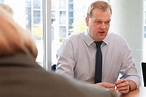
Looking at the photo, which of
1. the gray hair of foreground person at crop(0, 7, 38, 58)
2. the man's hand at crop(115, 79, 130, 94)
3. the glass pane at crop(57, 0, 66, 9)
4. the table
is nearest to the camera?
the gray hair of foreground person at crop(0, 7, 38, 58)

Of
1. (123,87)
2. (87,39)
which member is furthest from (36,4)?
(123,87)

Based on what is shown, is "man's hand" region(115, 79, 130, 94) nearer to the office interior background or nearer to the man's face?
the man's face

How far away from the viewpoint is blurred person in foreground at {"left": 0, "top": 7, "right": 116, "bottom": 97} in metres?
0.60

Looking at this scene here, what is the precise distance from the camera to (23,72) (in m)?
0.62

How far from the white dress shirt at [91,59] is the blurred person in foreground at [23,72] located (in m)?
1.80

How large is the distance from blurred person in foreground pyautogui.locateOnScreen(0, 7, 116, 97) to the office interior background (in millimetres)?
2929

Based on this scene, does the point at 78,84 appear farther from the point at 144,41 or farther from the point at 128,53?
the point at 144,41

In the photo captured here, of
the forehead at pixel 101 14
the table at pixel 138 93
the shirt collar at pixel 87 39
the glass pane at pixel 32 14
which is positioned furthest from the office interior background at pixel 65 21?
the table at pixel 138 93

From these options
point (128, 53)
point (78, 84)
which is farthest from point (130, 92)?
point (78, 84)

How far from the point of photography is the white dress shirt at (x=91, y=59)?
100 inches

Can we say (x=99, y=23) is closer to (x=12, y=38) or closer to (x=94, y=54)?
(x=94, y=54)

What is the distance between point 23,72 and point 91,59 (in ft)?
6.59

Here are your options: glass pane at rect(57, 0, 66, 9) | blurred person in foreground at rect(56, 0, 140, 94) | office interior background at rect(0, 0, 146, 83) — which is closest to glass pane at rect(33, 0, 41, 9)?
office interior background at rect(0, 0, 146, 83)

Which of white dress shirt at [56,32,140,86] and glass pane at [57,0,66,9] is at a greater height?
glass pane at [57,0,66,9]
